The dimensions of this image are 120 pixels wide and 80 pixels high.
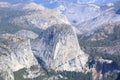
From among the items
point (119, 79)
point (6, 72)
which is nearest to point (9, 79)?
point (6, 72)

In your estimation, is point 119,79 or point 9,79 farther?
point 9,79

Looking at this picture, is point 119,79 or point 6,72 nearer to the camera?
point 119,79

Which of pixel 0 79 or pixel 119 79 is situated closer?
pixel 119 79

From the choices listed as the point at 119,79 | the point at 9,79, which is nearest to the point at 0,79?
the point at 9,79

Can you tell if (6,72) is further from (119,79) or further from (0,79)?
(119,79)

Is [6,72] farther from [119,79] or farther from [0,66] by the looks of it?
[119,79]
